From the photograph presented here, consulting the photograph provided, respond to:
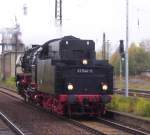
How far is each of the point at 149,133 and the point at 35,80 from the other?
39.7ft

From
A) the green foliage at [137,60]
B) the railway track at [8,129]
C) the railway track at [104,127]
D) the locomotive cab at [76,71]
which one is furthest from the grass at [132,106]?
the green foliage at [137,60]

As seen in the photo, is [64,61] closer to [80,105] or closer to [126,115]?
[80,105]

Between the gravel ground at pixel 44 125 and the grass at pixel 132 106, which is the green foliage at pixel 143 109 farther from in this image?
the gravel ground at pixel 44 125

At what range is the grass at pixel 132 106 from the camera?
20.2 metres

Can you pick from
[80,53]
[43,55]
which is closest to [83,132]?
[80,53]

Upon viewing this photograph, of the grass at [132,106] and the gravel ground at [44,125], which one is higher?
the grass at [132,106]

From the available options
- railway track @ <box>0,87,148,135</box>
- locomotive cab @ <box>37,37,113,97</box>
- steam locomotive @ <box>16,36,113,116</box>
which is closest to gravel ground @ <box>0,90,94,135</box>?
railway track @ <box>0,87,148,135</box>

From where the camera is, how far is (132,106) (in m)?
22.4

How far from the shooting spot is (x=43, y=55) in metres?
25.6

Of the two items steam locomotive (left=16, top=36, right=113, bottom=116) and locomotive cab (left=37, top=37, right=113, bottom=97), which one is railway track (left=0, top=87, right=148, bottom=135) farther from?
locomotive cab (left=37, top=37, right=113, bottom=97)

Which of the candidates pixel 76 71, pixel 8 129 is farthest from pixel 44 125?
pixel 76 71

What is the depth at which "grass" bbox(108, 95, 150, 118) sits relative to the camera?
20.2 metres

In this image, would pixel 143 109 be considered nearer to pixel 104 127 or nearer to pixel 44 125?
pixel 104 127

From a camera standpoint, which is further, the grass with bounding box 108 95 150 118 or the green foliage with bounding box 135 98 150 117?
the grass with bounding box 108 95 150 118
